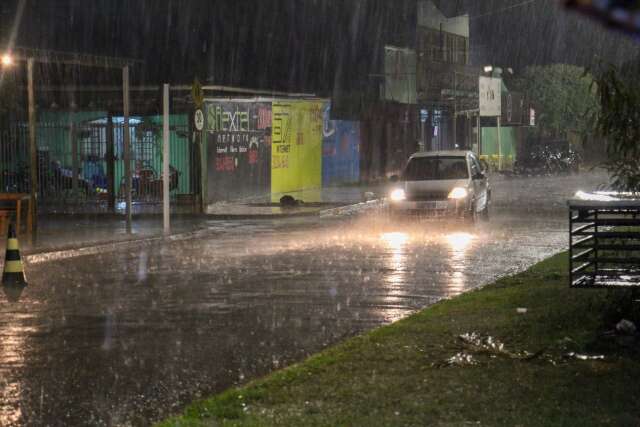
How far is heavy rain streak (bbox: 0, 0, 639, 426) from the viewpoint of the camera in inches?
382

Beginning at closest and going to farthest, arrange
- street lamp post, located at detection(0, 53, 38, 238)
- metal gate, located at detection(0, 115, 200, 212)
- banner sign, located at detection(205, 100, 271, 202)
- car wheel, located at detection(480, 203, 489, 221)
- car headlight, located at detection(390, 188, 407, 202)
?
street lamp post, located at detection(0, 53, 38, 238) < car headlight, located at detection(390, 188, 407, 202) < car wheel, located at detection(480, 203, 489, 221) < metal gate, located at detection(0, 115, 200, 212) < banner sign, located at detection(205, 100, 271, 202)

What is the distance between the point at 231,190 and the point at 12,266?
58.8 feet

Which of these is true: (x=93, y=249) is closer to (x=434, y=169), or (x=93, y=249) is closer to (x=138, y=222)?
(x=138, y=222)

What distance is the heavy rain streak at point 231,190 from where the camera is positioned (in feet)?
31.8

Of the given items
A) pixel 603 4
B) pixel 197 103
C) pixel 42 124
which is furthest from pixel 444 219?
pixel 603 4

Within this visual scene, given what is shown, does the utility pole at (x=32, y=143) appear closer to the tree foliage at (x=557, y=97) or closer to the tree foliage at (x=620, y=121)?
the tree foliage at (x=620, y=121)

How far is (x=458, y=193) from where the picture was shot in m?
23.8

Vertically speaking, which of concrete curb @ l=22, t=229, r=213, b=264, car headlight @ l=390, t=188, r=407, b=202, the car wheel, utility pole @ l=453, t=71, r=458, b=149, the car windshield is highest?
utility pole @ l=453, t=71, r=458, b=149

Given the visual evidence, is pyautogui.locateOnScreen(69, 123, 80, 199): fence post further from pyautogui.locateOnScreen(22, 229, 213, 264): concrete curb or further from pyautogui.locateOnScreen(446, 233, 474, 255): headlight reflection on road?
pyautogui.locateOnScreen(446, 233, 474, 255): headlight reflection on road

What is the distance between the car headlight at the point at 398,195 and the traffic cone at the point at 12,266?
37.5 ft

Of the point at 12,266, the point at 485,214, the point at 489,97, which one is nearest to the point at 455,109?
the point at 489,97

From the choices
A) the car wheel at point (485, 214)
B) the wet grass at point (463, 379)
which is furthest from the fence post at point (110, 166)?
the wet grass at point (463, 379)

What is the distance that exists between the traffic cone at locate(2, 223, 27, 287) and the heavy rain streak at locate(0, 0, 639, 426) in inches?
1.4

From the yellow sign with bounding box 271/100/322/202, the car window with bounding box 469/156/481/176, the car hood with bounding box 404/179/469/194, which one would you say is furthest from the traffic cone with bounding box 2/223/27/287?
the yellow sign with bounding box 271/100/322/202
